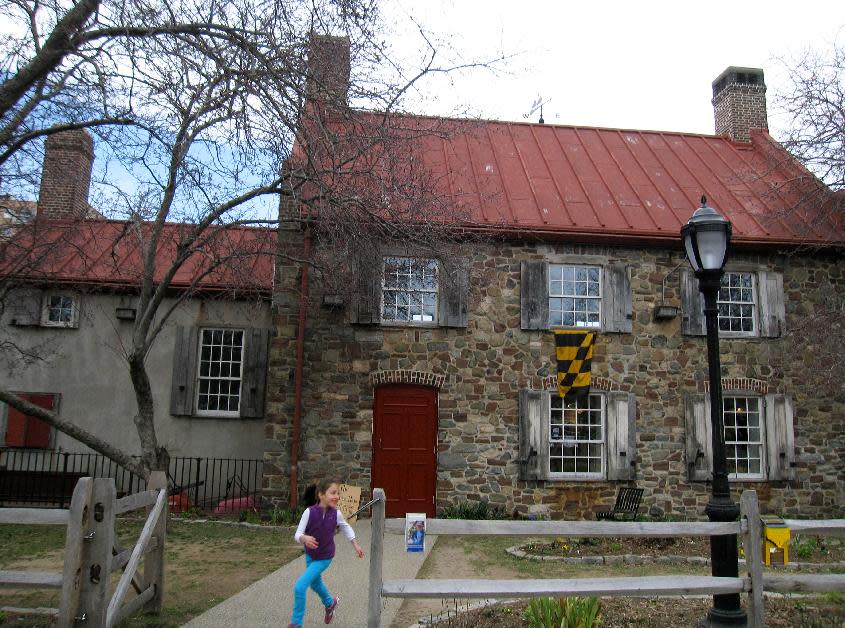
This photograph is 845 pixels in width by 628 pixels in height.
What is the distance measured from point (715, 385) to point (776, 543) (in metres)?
1.37

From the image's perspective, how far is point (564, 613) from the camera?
505cm

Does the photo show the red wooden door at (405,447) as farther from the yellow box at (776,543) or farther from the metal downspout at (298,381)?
the yellow box at (776,543)

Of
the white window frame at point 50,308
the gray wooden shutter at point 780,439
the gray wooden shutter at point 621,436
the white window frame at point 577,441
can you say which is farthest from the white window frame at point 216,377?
the gray wooden shutter at point 780,439

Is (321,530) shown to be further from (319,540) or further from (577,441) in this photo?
(577,441)

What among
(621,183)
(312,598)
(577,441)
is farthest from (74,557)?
(621,183)

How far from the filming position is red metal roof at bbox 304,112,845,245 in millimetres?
12258

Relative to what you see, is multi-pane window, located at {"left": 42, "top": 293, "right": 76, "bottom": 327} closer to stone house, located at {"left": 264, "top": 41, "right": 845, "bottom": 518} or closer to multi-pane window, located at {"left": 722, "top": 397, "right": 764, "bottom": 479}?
stone house, located at {"left": 264, "top": 41, "right": 845, "bottom": 518}

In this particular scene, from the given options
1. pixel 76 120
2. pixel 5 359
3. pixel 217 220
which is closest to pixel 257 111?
pixel 76 120

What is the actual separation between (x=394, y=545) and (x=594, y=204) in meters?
7.40

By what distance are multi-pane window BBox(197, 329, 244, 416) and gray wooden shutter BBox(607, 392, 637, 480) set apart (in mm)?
6998

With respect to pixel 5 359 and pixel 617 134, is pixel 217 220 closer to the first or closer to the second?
pixel 5 359

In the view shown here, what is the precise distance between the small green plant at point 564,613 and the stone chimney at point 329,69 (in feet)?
15.8

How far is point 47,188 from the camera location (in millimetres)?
13938

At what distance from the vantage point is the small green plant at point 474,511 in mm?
11117
